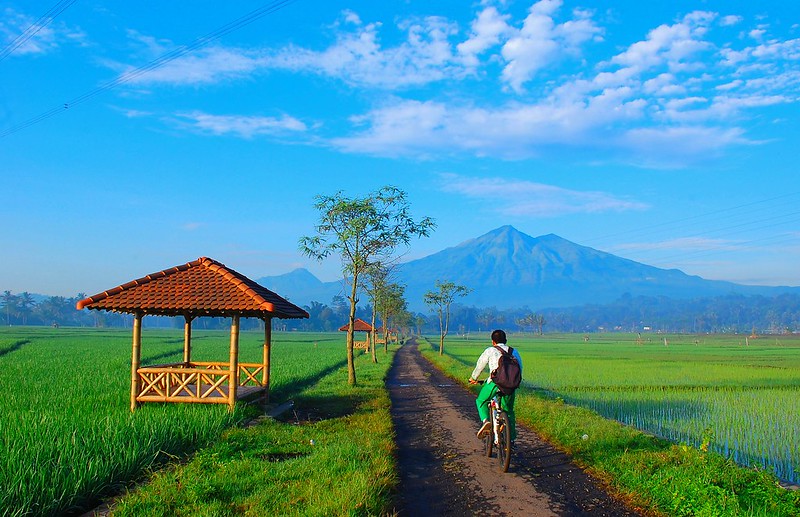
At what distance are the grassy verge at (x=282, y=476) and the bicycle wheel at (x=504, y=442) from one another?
144 centimetres

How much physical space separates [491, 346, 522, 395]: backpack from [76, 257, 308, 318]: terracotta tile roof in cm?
489

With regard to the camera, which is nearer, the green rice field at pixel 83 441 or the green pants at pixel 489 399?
the green rice field at pixel 83 441

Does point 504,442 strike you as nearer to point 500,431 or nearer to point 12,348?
point 500,431

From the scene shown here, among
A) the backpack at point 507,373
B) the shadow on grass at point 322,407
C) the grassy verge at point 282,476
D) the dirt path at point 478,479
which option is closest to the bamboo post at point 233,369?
the grassy verge at point 282,476

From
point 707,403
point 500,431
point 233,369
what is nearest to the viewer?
point 500,431

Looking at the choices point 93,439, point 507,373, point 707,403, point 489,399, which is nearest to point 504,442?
point 489,399

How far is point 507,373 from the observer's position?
7488 mm

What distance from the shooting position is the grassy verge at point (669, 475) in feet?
19.4

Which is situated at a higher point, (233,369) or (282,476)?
(233,369)

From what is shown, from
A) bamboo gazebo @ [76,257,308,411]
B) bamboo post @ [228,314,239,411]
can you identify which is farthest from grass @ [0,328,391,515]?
bamboo gazebo @ [76,257,308,411]

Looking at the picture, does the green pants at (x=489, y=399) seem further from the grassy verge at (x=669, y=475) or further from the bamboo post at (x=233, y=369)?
the bamboo post at (x=233, y=369)

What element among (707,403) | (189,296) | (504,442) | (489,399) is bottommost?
(707,403)

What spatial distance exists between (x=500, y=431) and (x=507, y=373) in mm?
833

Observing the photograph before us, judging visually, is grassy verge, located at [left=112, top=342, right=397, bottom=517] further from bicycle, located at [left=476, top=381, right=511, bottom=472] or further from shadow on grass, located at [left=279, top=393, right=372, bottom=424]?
bicycle, located at [left=476, top=381, right=511, bottom=472]
